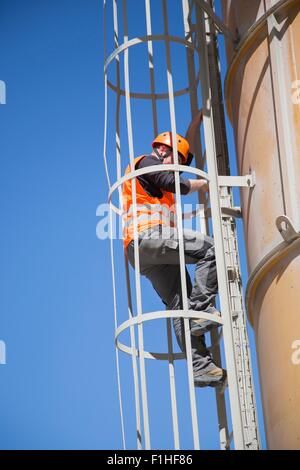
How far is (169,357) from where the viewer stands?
18578 millimetres

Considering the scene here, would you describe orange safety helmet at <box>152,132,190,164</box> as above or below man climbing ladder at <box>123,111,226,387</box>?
above

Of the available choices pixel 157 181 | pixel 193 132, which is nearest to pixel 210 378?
pixel 157 181

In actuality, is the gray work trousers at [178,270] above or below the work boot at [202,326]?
above

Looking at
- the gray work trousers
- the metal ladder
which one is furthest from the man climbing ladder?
the metal ladder

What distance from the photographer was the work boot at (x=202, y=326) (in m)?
18.2

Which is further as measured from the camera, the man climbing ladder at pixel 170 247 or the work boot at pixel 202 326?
the man climbing ladder at pixel 170 247

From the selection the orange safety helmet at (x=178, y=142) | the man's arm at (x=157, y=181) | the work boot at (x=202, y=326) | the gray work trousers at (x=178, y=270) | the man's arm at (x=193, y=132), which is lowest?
the work boot at (x=202, y=326)

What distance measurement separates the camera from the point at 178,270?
63.4 feet

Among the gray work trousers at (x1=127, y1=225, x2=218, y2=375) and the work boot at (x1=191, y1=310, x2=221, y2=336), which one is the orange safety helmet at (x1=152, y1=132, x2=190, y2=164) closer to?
the gray work trousers at (x1=127, y1=225, x2=218, y2=375)

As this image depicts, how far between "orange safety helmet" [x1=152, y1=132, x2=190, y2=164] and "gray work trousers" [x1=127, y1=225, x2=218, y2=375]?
105 centimetres

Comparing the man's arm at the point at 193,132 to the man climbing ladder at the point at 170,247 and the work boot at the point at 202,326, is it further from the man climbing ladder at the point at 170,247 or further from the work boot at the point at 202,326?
the work boot at the point at 202,326

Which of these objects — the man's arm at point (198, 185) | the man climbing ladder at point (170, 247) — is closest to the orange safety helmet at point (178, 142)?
the man climbing ladder at point (170, 247)

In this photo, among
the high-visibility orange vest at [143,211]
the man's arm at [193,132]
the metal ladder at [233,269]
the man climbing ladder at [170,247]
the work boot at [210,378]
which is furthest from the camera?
the man's arm at [193,132]

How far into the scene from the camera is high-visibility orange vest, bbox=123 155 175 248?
1906cm
